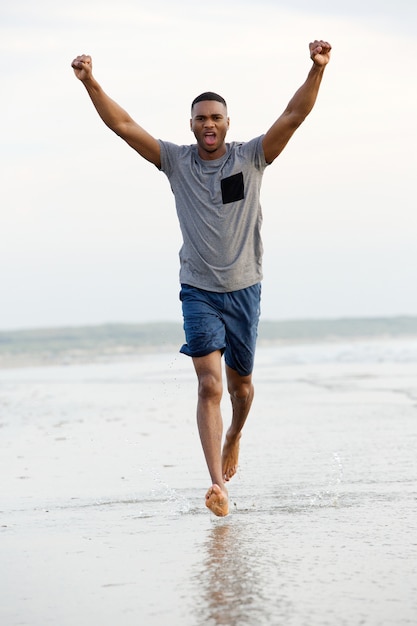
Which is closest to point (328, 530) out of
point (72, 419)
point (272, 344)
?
point (72, 419)

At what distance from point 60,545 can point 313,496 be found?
152 centimetres

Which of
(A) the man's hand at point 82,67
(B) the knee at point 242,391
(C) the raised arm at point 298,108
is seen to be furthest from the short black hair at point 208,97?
(B) the knee at point 242,391

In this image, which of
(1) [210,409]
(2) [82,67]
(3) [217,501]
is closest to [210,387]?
(1) [210,409]

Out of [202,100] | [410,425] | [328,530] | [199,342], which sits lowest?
[410,425]

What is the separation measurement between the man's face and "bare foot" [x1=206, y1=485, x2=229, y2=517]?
5.60 ft

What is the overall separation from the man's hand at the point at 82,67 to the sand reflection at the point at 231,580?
224 centimetres

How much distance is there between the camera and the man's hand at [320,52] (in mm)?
5109

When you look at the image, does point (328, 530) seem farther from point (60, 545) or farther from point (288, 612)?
point (288, 612)

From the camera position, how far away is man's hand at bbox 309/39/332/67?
5109 mm

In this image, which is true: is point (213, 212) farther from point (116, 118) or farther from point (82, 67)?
point (82, 67)

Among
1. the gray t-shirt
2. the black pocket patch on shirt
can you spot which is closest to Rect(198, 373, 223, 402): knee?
the gray t-shirt

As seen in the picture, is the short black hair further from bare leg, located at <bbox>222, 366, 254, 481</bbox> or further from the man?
bare leg, located at <bbox>222, 366, 254, 481</bbox>

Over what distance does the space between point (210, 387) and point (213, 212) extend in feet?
2.82

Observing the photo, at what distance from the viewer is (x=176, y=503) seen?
5.25 m
